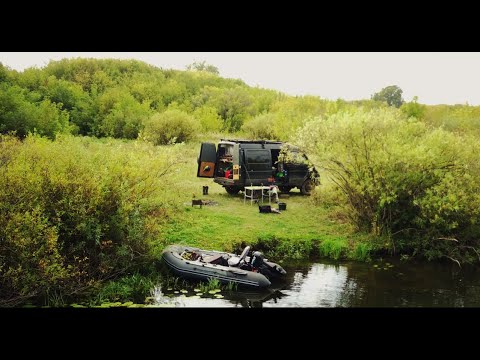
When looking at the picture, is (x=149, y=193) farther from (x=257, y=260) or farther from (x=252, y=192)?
(x=252, y=192)

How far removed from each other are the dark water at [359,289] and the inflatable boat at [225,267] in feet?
0.99

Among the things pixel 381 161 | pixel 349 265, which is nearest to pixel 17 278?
pixel 349 265

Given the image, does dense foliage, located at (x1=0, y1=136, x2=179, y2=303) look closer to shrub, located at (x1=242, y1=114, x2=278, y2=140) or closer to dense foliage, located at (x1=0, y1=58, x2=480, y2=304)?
dense foliage, located at (x1=0, y1=58, x2=480, y2=304)

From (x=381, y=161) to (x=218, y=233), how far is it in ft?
17.8

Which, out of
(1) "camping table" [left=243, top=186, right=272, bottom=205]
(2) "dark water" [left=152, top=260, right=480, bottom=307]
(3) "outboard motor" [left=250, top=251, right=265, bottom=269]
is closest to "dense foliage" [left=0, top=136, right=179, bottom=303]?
(2) "dark water" [left=152, top=260, right=480, bottom=307]

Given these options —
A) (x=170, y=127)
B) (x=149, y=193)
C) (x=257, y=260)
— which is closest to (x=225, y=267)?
(x=257, y=260)

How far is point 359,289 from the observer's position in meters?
11.2

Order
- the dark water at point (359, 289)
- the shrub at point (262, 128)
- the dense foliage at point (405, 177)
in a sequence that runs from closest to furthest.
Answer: the dark water at point (359, 289) < the dense foliage at point (405, 177) < the shrub at point (262, 128)

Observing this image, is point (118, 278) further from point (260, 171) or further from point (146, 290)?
point (260, 171)

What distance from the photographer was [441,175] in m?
13.9

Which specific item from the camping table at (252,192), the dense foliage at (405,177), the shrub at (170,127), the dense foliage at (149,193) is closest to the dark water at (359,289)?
the dense foliage at (149,193)

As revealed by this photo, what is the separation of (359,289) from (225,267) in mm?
3335

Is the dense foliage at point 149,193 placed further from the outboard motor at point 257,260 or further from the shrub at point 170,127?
the shrub at point 170,127

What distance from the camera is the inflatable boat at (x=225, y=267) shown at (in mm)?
10805
